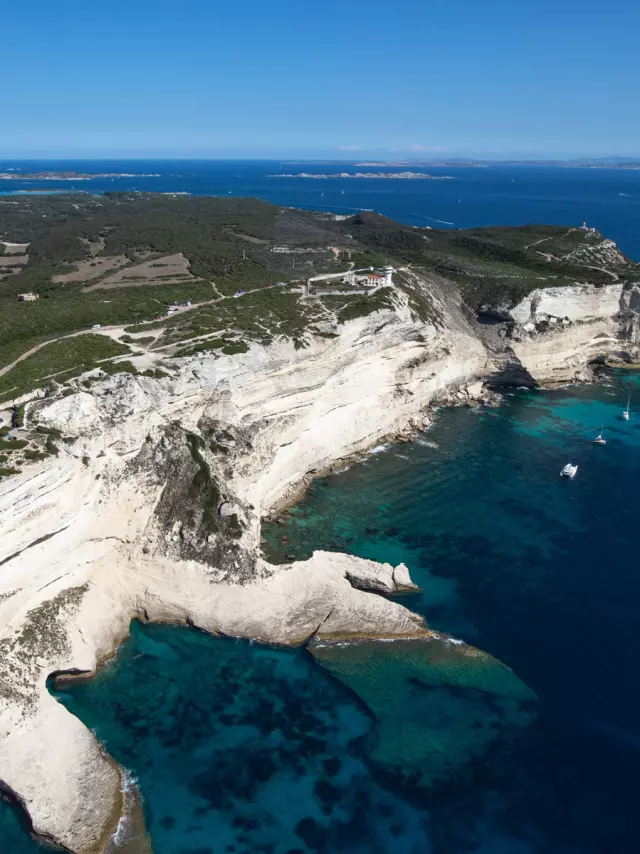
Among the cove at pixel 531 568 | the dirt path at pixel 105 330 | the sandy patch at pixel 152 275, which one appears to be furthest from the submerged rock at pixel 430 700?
the sandy patch at pixel 152 275

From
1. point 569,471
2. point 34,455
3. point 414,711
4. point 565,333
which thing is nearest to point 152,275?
point 34,455

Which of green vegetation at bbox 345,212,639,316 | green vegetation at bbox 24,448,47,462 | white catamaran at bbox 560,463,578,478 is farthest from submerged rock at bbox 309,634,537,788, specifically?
green vegetation at bbox 345,212,639,316

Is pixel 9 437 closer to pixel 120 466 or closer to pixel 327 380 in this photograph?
pixel 120 466

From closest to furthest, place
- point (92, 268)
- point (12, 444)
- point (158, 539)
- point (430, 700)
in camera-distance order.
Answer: point (430, 700), point (12, 444), point (158, 539), point (92, 268)

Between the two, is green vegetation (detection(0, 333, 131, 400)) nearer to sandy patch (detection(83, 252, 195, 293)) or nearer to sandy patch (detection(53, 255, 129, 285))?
sandy patch (detection(83, 252, 195, 293))

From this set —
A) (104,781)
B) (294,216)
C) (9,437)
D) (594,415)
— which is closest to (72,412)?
(9,437)

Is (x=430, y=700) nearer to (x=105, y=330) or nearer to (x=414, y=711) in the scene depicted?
(x=414, y=711)
